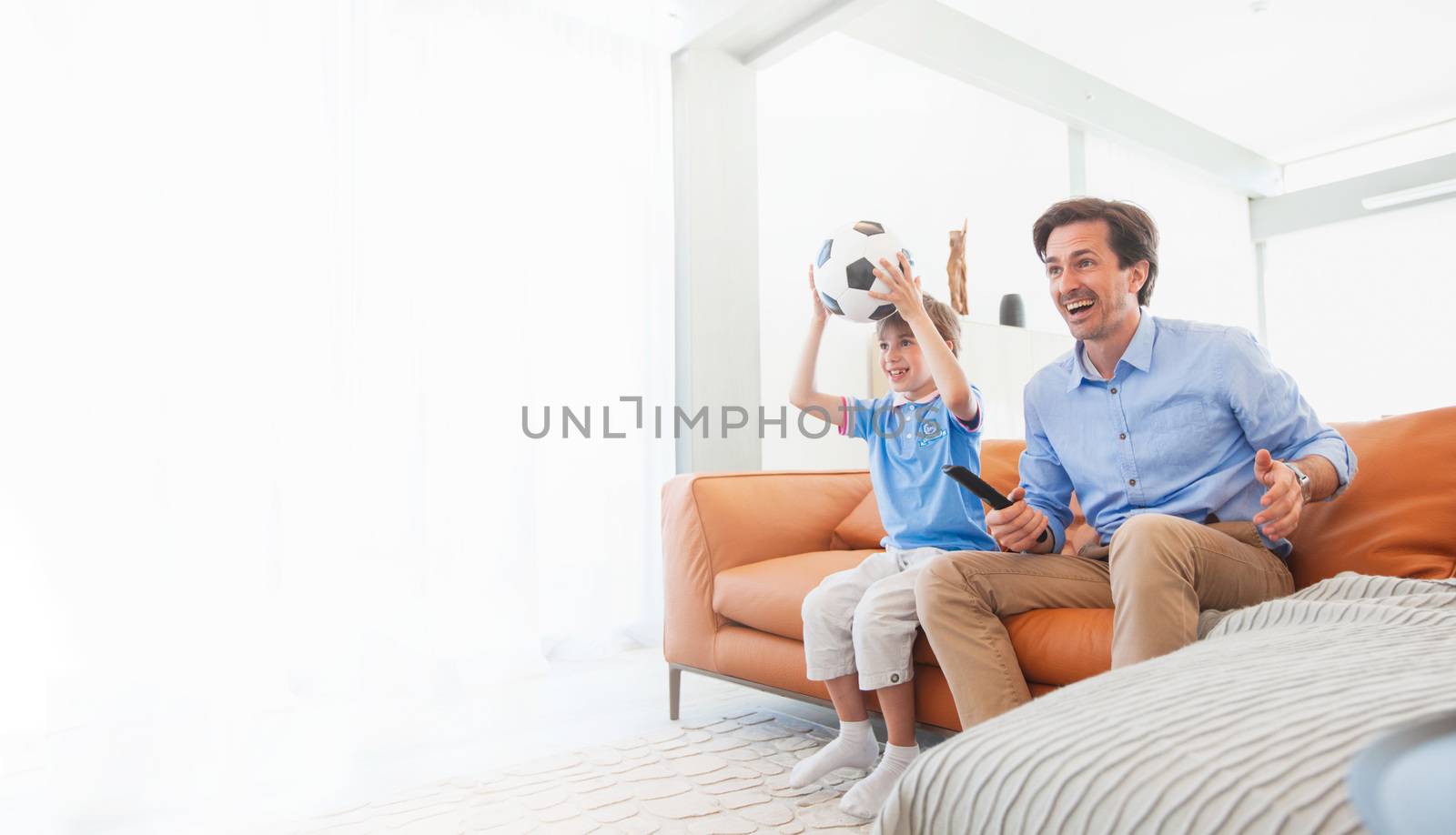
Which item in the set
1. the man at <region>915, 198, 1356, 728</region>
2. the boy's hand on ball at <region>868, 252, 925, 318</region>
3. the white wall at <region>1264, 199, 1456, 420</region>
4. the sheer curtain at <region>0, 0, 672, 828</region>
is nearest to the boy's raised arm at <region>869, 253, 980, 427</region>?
the boy's hand on ball at <region>868, 252, 925, 318</region>

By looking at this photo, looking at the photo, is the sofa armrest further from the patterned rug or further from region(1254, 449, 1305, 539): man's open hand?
region(1254, 449, 1305, 539): man's open hand

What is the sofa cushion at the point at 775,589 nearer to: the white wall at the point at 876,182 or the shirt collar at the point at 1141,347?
the shirt collar at the point at 1141,347

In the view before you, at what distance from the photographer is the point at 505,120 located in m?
3.03

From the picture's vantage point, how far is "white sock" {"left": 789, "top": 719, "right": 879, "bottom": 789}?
1643 millimetres

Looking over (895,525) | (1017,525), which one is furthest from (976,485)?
(895,525)

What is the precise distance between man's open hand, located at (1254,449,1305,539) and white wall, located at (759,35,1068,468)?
8.67ft

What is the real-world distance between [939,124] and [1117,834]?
15.5ft

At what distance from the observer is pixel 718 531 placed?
214 cm

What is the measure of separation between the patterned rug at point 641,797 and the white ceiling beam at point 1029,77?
2.79 metres

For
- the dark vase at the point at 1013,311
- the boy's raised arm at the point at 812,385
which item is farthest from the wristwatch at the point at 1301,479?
the dark vase at the point at 1013,311

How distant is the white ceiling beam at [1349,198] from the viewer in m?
6.03

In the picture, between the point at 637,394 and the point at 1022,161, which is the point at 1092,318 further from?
the point at 1022,161

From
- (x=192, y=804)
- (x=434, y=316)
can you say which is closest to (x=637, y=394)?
(x=434, y=316)

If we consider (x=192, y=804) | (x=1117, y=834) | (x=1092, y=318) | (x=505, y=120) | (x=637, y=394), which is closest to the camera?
(x=1117, y=834)
